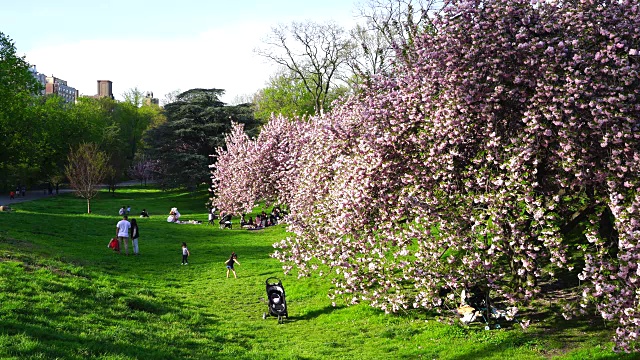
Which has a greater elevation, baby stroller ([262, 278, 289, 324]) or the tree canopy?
the tree canopy

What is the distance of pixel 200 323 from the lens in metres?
14.0

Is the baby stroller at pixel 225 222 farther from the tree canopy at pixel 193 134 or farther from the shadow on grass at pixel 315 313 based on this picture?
the shadow on grass at pixel 315 313

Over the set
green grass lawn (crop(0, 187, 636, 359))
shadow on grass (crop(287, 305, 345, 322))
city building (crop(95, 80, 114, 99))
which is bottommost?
shadow on grass (crop(287, 305, 345, 322))

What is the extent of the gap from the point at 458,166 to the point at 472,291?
3.50 meters

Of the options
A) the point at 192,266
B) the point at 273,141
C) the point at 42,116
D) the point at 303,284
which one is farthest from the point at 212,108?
the point at 303,284

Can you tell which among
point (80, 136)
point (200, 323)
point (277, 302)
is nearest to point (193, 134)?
point (80, 136)

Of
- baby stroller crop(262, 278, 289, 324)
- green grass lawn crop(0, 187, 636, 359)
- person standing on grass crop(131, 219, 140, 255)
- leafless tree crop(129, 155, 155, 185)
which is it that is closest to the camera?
green grass lawn crop(0, 187, 636, 359)

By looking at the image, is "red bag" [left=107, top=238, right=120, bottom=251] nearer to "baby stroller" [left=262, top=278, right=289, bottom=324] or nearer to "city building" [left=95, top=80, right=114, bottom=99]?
"baby stroller" [left=262, top=278, right=289, bottom=324]

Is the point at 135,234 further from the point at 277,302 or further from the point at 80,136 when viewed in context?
the point at 80,136

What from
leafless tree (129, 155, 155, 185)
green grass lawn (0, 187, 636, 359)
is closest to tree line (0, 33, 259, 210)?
leafless tree (129, 155, 155, 185)

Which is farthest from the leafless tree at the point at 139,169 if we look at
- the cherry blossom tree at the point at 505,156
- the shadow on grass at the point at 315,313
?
the cherry blossom tree at the point at 505,156

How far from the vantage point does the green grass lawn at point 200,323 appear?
10422mm

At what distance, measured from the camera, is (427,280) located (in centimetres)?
1155

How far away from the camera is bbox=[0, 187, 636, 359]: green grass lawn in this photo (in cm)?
1042
